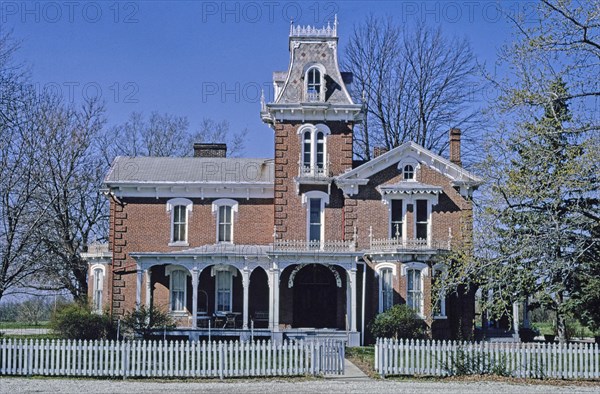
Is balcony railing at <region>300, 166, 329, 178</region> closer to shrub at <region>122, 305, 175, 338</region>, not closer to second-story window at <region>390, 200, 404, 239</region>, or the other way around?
second-story window at <region>390, 200, 404, 239</region>

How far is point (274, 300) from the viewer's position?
30656mm

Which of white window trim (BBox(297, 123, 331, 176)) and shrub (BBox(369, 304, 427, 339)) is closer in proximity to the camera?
shrub (BBox(369, 304, 427, 339))

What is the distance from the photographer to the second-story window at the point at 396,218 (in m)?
32.5

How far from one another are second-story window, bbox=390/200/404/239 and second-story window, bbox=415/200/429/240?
65 cm

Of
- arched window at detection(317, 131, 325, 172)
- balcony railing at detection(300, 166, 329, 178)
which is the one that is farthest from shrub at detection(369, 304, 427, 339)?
arched window at detection(317, 131, 325, 172)

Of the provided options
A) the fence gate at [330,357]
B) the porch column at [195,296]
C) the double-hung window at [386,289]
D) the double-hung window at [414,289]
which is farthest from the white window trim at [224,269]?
the fence gate at [330,357]

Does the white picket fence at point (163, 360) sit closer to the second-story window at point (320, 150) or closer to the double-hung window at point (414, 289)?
the double-hung window at point (414, 289)

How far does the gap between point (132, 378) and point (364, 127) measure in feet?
89.3

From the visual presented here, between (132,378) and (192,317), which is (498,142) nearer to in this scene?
(132,378)

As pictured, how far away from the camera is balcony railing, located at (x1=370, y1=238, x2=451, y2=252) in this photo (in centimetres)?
3139

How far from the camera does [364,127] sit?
4484 centimetres

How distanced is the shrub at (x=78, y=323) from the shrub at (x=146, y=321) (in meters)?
0.97

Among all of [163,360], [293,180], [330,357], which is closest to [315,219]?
[293,180]

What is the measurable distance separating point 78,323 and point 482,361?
1509 centimetres
